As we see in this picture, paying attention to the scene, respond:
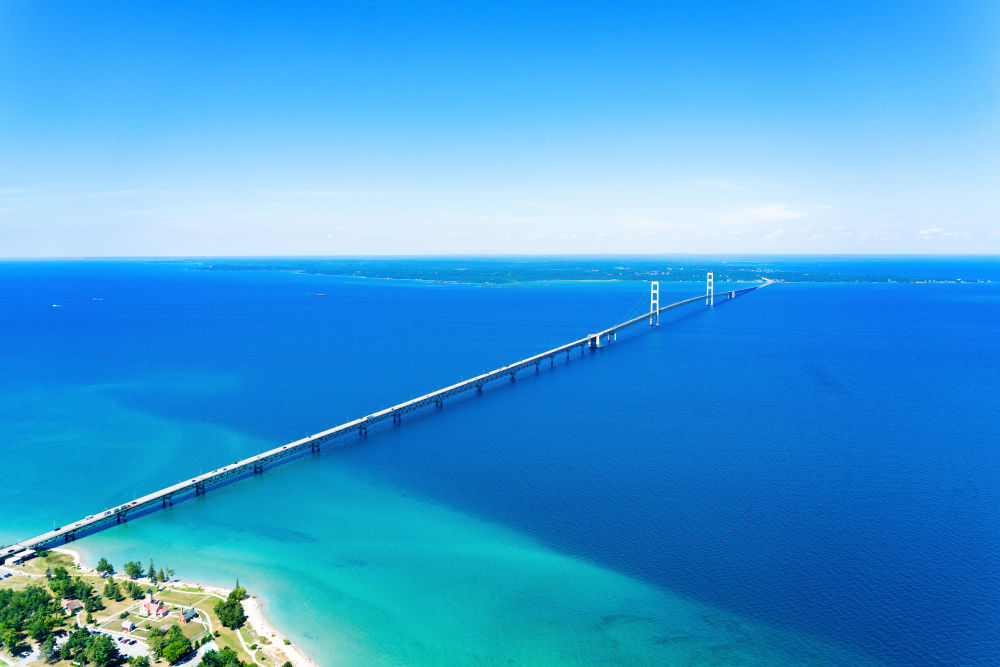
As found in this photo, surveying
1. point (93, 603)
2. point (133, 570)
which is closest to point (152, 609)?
point (93, 603)

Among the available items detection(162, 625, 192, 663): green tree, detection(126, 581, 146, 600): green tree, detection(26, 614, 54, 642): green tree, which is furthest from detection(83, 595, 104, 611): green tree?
detection(162, 625, 192, 663): green tree

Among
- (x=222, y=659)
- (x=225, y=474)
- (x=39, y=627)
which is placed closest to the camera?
(x=222, y=659)

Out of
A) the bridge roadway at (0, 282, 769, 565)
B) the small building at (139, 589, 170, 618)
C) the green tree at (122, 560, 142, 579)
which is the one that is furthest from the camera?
the bridge roadway at (0, 282, 769, 565)

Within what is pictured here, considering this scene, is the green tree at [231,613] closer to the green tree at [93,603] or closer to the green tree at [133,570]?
the green tree at [93,603]

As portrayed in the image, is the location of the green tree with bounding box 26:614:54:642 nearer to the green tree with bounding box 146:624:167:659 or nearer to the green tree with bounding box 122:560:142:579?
the green tree with bounding box 146:624:167:659

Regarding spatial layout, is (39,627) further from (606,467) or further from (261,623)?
(606,467)

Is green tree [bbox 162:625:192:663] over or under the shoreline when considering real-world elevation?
over

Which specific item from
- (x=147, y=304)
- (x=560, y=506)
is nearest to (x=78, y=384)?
(x=560, y=506)
